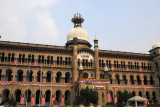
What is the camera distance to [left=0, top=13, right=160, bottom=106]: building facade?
A: 62.4m

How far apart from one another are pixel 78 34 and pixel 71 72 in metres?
20.6

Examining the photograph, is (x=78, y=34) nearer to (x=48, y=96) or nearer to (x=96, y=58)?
(x=96, y=58)

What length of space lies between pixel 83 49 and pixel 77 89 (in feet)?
60.7

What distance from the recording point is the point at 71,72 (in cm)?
7062

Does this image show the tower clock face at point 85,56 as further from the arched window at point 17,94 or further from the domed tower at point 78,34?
the arched window at point 17,94

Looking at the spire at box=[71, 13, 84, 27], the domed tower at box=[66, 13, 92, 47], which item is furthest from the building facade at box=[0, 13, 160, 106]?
the spire at box=[71, 13, 84, 27]

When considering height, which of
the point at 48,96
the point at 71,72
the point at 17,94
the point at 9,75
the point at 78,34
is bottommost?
the point at 48,96

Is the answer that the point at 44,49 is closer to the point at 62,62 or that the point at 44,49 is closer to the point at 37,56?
the point at 37,56

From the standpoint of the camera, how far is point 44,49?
69625 mm

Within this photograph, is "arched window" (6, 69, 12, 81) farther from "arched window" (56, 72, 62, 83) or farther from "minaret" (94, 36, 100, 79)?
"minaret" (94, 36, 100, 79)

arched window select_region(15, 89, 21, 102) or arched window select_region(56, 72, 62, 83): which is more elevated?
arched window select_region(56, 72, 62, 83)

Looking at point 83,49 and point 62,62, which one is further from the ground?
point 83,49

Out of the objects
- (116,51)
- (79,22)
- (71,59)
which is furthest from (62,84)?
(79,22)

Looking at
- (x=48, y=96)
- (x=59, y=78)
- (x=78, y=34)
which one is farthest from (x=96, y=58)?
(x=48, y=96)
